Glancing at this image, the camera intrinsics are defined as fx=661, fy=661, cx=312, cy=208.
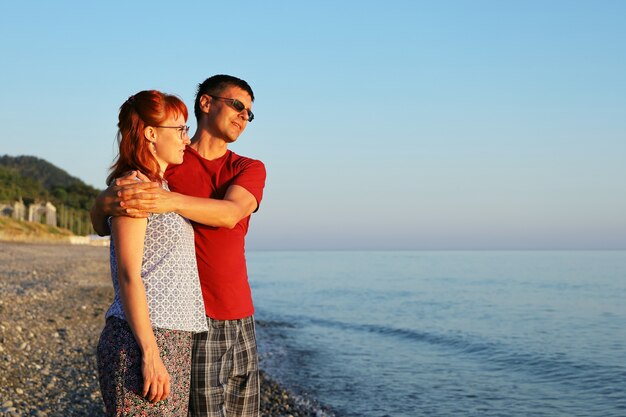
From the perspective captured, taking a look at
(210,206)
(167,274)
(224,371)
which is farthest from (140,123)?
(224,371)

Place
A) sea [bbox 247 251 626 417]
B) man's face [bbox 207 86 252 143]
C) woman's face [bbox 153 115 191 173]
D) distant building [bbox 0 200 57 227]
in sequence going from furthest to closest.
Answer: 1. distant building [bbox 0 200 57 227]
2. sea [bbox 247 251 626 417]
3. man's face [bbox 207 86 252 143]
4. woman's face [bbox 153 115 191 173]

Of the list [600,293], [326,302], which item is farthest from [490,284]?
[326,302]

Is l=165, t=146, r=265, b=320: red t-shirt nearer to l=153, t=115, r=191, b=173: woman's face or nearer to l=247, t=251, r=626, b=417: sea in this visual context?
l=153, t=115, r=191, b=173: woman's face

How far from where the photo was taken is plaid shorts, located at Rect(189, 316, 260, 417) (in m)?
3.26

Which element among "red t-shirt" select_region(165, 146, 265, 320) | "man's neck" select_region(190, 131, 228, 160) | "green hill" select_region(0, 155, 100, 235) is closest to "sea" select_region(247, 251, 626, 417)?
"red t-shirt" select_region(165, 146, 265, 320)

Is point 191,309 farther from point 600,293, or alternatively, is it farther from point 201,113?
point 600,293

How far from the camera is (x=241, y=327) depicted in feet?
11.1

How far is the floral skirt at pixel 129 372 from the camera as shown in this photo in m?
2.64

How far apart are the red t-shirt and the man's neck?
46 mm

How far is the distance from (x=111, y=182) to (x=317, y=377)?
10.1 meters

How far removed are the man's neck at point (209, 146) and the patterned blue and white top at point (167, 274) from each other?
0.65m

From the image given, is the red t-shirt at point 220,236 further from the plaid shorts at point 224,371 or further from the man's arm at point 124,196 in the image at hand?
the man's arm at point 124,196

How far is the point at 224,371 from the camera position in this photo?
10.9 ft

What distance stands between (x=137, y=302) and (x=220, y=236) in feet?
2.18
